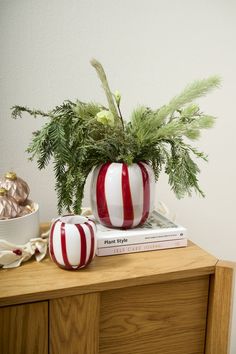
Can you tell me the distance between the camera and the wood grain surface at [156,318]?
0.79 metres

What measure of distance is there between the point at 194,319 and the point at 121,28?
35.8 inches

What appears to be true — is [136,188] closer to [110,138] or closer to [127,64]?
[110,138]

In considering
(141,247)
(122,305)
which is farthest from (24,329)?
(141,247)

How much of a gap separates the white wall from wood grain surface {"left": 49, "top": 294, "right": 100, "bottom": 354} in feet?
1.71

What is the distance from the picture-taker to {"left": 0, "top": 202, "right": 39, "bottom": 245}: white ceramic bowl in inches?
31.2

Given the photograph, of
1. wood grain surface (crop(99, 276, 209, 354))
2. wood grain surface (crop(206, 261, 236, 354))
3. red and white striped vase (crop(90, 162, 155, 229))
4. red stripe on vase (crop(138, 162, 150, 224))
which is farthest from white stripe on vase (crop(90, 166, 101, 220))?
wood grain surface (crop(206, 261, 236, 354))

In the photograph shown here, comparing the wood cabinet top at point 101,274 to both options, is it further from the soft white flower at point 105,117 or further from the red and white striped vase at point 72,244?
the soft white flower at point 105,117

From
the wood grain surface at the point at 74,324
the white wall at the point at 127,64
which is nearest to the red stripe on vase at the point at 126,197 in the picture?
the wood grain surface at the point at 74,324

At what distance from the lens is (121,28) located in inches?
47.1

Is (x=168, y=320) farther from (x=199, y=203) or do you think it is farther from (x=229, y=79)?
(x=229, y=79)

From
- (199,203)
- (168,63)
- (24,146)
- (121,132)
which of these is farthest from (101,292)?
(168,63)

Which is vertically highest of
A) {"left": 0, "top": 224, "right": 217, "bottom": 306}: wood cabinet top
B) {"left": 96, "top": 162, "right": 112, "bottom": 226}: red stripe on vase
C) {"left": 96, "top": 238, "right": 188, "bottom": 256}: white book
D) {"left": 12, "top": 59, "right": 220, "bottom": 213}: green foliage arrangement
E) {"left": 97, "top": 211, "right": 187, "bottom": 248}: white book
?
{"left": 12, "top": 59, "right": 220, "bottom": 213}: green foliage arrangement

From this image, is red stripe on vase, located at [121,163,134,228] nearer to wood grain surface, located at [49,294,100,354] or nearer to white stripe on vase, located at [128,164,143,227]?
white stripe on vase, located at [128,164,143,227]

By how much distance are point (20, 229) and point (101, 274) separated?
21cm
